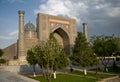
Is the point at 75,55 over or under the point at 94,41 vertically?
under

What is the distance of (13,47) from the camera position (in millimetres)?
41812

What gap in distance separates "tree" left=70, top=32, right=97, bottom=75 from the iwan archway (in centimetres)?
1755

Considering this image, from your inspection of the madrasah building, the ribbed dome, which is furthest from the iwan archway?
the ribbed dome

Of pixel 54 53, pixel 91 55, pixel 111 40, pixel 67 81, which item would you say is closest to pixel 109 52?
pixel 111 40

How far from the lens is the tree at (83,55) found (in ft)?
65.9

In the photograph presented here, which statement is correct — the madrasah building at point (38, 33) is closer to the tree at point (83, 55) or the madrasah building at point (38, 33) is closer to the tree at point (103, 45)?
the tree at point (103, 45)

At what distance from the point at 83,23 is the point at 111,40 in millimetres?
21140

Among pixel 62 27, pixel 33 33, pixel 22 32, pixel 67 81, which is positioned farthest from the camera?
pixel 62 27

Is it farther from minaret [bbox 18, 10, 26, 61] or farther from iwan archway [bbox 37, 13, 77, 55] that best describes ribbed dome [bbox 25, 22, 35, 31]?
minaret [bbox 18, 10, 26, 61]

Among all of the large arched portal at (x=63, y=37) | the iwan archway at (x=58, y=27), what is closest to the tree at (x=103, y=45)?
the iwan archway at (x=58, y=27)

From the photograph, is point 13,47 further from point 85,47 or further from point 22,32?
point 85,47

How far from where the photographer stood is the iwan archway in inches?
1543

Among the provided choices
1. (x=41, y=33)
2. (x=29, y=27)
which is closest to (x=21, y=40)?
(x=41, y=33)

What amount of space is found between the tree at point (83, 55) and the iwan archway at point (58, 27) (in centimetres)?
1755
